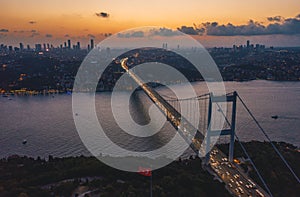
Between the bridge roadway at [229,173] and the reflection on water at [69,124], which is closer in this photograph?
the bridge roadway at [229,173]

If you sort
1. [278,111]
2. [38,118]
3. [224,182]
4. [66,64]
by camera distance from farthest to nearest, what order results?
[66,64]
[278,111]
[38,118]
[224,182]

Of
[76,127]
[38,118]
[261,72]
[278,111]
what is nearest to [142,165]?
[76,127]

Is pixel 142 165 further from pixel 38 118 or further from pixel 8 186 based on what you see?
pixel 38 118

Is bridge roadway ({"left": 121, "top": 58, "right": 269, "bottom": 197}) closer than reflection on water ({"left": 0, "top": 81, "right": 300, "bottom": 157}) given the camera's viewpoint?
Yes

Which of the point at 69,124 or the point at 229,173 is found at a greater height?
the point at 229,173

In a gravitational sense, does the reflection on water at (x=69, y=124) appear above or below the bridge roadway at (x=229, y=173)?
below

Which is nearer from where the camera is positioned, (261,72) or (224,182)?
(224,182)

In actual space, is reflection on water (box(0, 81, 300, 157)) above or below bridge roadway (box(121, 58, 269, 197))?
below

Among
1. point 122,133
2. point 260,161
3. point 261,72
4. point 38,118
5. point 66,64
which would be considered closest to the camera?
point 260,161

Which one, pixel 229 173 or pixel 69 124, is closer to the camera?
pixel 229 173

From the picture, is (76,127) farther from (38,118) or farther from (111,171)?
(111,171)
